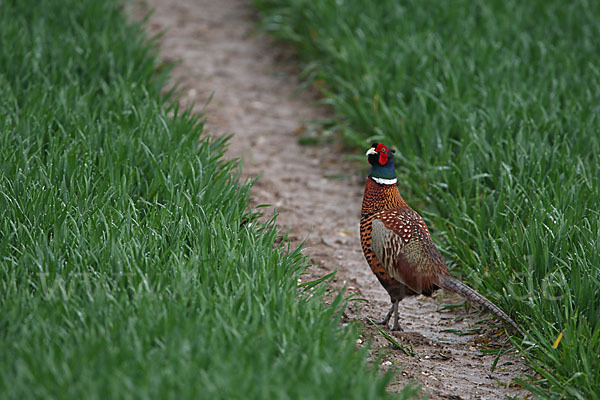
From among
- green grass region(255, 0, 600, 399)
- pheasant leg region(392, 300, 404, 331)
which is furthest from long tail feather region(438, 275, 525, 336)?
pheasant leg region(392, 300, 404, 331)

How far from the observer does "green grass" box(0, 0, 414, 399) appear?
91.8 inches

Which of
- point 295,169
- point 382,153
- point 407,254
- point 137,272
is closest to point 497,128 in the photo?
point 295,169

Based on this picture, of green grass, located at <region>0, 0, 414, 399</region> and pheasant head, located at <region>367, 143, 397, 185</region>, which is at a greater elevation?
pheasant head, located at <region>367, 143, 397, 185</region>

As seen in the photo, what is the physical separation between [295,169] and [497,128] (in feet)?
5.06

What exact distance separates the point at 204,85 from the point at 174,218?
10.4 feet

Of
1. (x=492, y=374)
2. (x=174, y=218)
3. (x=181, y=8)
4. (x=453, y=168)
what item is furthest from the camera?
(x=181, y=8)

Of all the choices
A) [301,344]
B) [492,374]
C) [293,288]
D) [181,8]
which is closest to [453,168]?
[492,374]

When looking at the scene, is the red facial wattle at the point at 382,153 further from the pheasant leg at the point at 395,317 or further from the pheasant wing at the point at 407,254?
the pheasant leg at the point at 395,317

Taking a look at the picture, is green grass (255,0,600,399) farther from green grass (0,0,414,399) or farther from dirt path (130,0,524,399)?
green grass (0,0,414,399)

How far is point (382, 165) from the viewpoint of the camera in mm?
3424

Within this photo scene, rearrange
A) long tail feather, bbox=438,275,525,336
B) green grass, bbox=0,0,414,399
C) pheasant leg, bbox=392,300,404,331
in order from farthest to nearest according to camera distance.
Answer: pheasant leg, bbox=392,300,404,331
long tail feather, bbox=438,275,525,336
green grass, bbox=0,0,414,399

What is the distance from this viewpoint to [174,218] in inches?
137

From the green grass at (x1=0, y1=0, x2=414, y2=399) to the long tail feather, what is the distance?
578 mm

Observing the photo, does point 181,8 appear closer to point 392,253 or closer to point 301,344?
point 392,253
